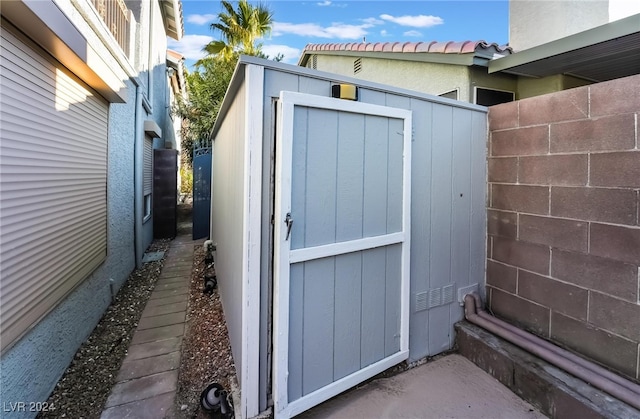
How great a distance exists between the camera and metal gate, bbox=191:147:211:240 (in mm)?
7371

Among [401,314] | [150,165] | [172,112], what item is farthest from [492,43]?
[172,112]

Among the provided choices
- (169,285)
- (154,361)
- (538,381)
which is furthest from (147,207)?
(538,381)

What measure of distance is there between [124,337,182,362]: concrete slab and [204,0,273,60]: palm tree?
38.3 feet

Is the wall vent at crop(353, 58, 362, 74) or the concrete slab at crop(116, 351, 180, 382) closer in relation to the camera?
the concrete slab at crop(116, 351, 180, 382)

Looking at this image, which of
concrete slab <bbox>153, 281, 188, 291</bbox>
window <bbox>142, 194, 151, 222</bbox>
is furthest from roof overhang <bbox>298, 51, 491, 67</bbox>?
window <bbox>142, 194, 151, 222</bbox>

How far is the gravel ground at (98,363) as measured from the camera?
211cm

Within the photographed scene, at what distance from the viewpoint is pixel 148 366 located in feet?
8.45

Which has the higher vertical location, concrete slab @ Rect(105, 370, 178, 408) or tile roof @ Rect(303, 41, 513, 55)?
tile roof @ Rect(303, 41, 513, 55)

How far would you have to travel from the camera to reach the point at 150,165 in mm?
6895

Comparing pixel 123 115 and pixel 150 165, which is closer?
pixel 123 115

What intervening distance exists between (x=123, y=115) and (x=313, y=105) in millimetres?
4136

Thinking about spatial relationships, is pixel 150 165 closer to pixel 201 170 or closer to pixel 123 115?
pixel 201 170

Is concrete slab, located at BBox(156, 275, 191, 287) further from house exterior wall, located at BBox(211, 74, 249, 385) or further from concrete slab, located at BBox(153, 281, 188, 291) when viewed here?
house exterior wall, located at BBox(211, 74, 249, 385)

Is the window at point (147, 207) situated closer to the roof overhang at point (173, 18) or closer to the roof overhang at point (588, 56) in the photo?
the roof overhang at point (173, 18)
